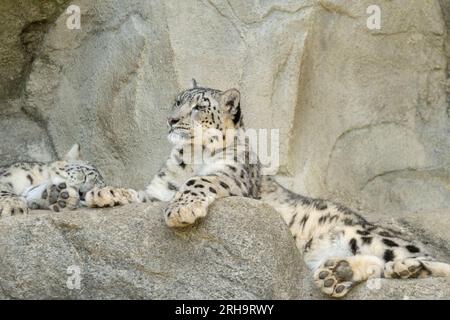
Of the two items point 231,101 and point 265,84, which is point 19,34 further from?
point 231,101

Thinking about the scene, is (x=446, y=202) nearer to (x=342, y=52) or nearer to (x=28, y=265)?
(x=342, y=52)

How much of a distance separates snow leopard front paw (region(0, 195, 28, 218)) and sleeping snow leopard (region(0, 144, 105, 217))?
4.6 inches

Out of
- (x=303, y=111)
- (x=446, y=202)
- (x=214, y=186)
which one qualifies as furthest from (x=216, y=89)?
(x=446, y=202)

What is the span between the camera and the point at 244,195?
5.61 m

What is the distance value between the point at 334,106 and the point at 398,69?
0.52 meters

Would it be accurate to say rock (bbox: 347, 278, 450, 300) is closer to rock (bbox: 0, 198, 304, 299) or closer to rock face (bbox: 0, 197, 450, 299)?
rock face (bbox: 0, 197, 450, 299)

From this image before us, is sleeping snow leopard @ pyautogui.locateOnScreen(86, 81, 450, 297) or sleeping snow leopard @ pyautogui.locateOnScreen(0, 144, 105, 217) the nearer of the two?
sleeping snow leopard @ pyautogui.locateOnScreen(86, 81, 450, 297)

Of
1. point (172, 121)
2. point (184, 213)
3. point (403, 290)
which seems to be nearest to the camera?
point (403, 290)

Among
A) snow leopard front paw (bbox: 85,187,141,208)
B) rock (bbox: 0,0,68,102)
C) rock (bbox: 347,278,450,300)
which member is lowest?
rock (bbox: 347,278,450,300)

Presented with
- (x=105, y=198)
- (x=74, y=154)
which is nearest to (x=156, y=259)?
(x=105, y=198)

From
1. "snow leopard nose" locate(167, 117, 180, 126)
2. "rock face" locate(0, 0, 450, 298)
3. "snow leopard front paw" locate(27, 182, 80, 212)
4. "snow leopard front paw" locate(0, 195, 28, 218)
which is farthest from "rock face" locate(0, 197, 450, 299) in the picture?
"rock face" locate(0, 0, 450, 298)

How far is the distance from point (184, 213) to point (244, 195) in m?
0.79

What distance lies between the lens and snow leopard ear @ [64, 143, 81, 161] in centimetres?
678

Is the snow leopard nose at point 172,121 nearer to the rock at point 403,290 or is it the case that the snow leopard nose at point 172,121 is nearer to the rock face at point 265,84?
the rock face at point 265,84
